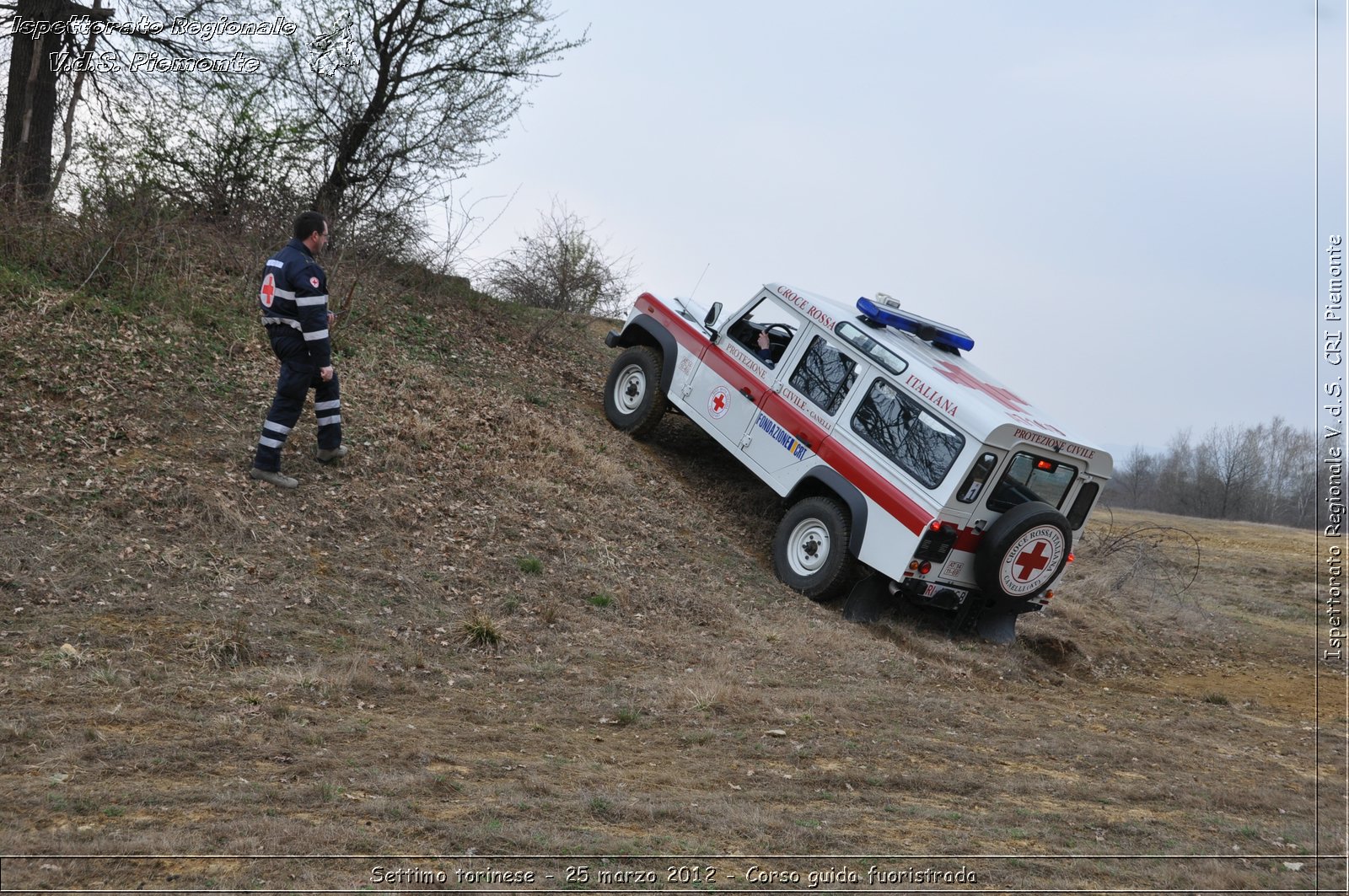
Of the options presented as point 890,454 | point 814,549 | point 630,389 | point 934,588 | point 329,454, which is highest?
point 630,389

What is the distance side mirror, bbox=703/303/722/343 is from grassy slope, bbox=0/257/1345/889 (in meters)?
1.77

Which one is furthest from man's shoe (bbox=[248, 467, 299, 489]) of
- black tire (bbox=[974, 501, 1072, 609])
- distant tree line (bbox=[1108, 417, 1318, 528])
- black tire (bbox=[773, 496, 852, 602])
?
distant tree line (bbox=[1108, 417, 1318, 528])

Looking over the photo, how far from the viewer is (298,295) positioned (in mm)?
8094

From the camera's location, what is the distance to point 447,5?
48.7ft

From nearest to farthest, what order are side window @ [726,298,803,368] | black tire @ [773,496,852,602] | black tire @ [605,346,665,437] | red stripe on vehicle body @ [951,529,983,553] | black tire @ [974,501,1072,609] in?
black tire @ [974,501,1072,609] → red stripe on vehicle body @ [951,529,983,553] → black tire @ [773,496,852,602] → side window @ [726,298,803,368] → black tire @ [605,346,665,437]

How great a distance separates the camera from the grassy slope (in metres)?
4.34

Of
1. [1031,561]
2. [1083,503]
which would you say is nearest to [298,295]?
[1031,561]

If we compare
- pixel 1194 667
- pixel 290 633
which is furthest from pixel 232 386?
pixel 1194 667

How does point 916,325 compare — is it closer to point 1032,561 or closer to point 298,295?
point 1032,561

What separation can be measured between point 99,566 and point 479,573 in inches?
106

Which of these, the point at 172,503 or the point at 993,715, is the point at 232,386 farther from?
the point at 993,715

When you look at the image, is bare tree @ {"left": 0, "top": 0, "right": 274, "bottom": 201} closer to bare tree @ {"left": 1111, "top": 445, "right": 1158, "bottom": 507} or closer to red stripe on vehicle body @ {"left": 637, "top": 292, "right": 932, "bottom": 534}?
red stripe on vehicle body @ {"left": 637, "top": 292, "right": 932, "bottom": 534}

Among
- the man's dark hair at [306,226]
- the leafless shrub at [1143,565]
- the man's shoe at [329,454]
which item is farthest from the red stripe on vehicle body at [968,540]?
the leafless shrub at [1143,565]

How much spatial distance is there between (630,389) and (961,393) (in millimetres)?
4730
